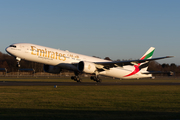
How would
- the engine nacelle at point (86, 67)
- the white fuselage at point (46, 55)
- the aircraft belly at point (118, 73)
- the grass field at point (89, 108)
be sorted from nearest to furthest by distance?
the grass field at point (89, 108)
the white fuselage at point (46, 55)
the engine nacelle at point (86, 67)
the aircraft belly at point (118, 73)

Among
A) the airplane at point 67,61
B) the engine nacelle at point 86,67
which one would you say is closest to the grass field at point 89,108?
the airplane at point 67,61

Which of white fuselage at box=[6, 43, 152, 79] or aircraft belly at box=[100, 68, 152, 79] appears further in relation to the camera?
aircraft belly at box=[100, 68, 152, 79]

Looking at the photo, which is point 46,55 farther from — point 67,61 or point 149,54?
point 149,54

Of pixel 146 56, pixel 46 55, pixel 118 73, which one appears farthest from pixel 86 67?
pixel 146 56

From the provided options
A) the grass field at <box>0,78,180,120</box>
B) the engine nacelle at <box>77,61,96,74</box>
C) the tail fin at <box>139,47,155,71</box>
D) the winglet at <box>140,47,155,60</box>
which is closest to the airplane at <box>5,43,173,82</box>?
the engine nacelle at <box>77,61,96,74</box>

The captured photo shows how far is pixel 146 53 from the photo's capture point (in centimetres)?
4809

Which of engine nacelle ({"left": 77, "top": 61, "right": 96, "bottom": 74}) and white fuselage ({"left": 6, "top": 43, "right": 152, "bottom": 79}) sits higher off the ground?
white fuselage ({"left": 6, "top": 43, "right": 152, "bottom": 79})

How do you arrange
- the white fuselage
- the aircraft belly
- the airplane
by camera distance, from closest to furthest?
the white fuselage
the airplane
the aircraft belly

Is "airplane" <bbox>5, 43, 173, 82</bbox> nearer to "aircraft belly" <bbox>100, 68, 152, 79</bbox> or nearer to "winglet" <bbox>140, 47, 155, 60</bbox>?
"aircraft belly" <bbox>100, 68, 152, 79</bbox>

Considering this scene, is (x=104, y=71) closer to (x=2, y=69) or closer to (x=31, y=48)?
(x=31, y=48)

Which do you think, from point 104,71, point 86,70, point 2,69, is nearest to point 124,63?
point 104,71

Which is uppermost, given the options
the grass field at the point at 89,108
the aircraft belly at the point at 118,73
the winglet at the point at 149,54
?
the winglet at the point at 149,54

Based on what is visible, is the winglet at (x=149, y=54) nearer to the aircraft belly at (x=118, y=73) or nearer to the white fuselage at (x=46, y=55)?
the aircraft belly at (x=118, y=73)

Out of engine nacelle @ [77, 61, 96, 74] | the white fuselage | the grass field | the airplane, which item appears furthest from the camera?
engine nacelle @ [77, 61, 96, 74]
